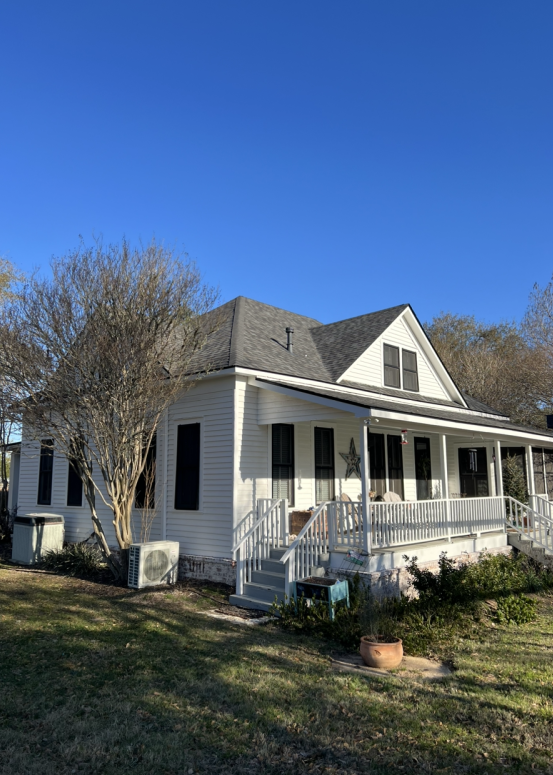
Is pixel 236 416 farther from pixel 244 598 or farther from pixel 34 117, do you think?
pixel 34 117

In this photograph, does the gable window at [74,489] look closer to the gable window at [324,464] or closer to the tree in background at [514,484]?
the gable window at [324,464]

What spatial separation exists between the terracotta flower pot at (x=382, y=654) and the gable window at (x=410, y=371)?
10.2 meters

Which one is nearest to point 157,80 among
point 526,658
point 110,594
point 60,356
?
point 60,356

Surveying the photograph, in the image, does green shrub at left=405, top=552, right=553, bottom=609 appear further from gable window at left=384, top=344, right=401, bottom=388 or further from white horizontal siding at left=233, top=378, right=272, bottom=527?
gable window at left=384, top=344, right=401, bottom=388

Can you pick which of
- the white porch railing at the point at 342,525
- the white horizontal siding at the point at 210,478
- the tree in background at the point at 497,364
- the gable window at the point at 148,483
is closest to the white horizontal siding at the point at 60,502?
the gable window at the point at 148,483

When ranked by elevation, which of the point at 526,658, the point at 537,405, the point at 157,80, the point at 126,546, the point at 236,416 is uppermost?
the point at 157,80

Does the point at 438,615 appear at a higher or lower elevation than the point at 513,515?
lower

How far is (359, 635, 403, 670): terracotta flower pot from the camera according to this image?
21.7 feet

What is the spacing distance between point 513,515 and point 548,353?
53.0 feet

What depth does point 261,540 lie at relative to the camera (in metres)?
10.4

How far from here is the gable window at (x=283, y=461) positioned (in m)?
11.9

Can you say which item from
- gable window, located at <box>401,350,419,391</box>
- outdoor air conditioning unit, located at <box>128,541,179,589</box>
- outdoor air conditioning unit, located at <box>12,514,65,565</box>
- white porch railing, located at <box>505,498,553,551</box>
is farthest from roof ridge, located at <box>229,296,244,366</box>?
white porch railing, located at <box>505,498,553,551</box>

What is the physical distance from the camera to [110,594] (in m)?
10.3

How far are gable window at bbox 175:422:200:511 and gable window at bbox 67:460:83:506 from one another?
14.5ft
